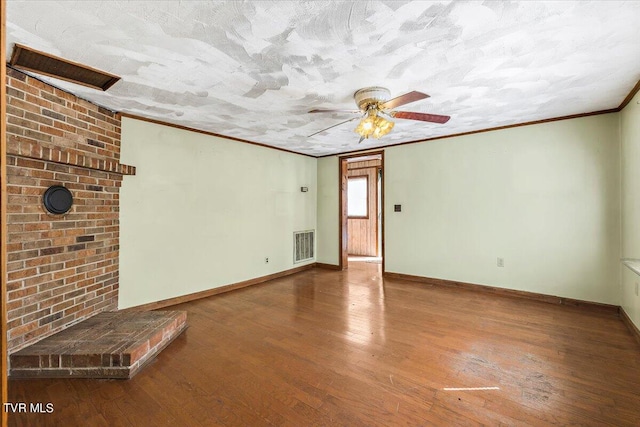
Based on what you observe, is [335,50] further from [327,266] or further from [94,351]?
[327,266]

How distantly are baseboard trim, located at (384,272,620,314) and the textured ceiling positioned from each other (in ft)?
7.58

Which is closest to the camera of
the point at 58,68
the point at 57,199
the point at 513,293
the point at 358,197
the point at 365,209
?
the point at 58,68

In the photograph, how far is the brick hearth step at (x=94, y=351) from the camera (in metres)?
2.05

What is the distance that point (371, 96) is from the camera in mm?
2504

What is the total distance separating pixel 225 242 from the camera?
Result: 13.7ft

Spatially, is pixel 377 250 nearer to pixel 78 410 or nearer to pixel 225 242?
pixel 225 242

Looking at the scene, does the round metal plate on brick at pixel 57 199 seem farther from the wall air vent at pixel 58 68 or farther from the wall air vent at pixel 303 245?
the wall air vent at pixel 303 245

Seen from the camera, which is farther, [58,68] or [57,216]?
[57,216]

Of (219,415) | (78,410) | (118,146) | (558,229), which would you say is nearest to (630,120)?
(558,229)

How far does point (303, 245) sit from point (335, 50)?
13.5 ft

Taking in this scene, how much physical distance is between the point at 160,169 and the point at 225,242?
134 centimetres

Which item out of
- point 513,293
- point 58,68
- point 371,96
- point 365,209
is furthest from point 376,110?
point 365,209

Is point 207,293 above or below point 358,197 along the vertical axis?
below

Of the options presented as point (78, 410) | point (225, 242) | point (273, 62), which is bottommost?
point (78, 410)
